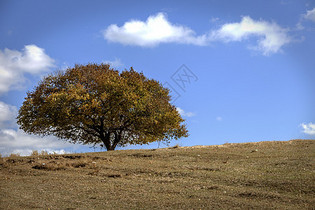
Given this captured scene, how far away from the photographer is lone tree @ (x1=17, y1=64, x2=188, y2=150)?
24.2 meters

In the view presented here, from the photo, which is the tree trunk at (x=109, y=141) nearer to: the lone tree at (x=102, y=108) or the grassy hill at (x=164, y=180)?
the lone tree at (x=102, y=108)

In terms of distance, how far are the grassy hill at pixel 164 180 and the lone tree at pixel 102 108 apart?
446cm

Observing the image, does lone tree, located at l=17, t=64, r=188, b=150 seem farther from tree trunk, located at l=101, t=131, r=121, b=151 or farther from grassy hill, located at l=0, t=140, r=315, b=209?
grassy hill, located at l=0, t=140, r=315, b=209

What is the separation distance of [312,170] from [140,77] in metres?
16.3

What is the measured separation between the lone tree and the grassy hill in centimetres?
446

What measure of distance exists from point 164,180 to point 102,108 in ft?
39.0

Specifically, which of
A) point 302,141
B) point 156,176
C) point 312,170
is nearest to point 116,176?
point 156,176

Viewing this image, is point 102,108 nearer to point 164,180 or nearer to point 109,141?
point 109,141

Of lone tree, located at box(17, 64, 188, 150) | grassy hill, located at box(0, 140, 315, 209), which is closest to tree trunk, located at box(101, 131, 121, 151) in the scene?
lone tree, located at box(17, 64, 188, 150)

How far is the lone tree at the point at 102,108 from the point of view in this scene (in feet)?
79.6

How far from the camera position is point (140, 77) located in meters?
27.9

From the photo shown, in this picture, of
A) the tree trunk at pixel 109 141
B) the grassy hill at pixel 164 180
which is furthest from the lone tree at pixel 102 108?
the grassy hill at pixel 164 180

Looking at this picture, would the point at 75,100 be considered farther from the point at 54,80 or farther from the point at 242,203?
the point at 242,203

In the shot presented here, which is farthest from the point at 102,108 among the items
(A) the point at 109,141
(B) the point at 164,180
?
(B) the point at 164,180
